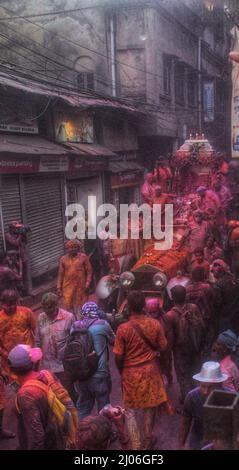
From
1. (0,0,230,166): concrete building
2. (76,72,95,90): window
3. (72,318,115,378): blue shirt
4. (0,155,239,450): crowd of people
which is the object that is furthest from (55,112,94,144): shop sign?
(72,318,115,378): blue shirt

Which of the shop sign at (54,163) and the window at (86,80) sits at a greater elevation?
the window at (86,80)

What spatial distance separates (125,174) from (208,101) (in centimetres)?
982

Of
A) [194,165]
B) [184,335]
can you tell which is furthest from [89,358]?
[194,165]

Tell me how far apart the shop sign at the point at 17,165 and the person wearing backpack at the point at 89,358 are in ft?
17.9

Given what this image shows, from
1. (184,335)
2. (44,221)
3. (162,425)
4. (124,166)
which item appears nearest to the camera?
(184,335)

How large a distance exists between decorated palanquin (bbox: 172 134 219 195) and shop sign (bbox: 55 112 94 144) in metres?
3.09

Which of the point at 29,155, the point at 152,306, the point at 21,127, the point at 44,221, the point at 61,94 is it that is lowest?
the point at 152,306

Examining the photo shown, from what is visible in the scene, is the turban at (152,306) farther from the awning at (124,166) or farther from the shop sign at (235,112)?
the awning at (124,166)

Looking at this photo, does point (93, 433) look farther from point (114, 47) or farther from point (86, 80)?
point (114, 47)

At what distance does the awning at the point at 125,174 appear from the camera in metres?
17.3

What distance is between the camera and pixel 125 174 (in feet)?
61.0

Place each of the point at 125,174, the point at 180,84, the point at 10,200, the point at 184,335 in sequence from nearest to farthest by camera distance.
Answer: the point at 184,335
the point at 10,200
the point at 125,174
the point at 180,84

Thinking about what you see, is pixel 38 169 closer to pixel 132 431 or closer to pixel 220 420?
pixel 132 431

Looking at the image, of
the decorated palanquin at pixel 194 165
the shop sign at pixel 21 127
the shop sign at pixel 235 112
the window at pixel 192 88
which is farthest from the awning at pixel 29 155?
the window at pixel 192 88
